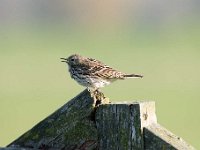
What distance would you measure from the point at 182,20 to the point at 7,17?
13.0m

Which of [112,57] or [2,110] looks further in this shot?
[112,57]

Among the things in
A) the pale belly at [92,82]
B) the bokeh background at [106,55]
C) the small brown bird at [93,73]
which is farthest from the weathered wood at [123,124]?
the bokeh background at [106,55]

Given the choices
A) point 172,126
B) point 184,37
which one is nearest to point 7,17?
point 184,37

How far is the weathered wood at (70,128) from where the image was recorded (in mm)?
4125

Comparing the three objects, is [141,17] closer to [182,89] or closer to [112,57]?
[112,57]

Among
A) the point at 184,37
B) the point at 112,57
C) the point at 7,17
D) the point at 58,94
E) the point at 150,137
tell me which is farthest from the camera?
the point at 7,17

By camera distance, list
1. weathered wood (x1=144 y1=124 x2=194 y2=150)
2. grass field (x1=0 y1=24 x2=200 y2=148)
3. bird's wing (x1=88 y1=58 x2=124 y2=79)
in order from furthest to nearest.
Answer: grass field (x1=0 y1=24 x2=200 y2=148)
bird's wing (x1=88 y1=58 x2=124 y2=79)
weathered wood (x1=144 y1=124 x2=194 y2=150)

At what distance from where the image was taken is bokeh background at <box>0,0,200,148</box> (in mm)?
23641

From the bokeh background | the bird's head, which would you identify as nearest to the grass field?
the bokeh background

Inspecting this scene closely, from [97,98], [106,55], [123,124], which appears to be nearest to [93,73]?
[97,98]

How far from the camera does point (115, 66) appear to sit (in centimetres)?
3350

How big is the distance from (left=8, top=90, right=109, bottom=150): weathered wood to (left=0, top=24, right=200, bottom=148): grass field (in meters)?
12.1

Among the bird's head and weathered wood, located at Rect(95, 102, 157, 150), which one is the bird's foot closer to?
weathered wood, located at Rect(95, 102, 157, 150)

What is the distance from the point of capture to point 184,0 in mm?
79938
